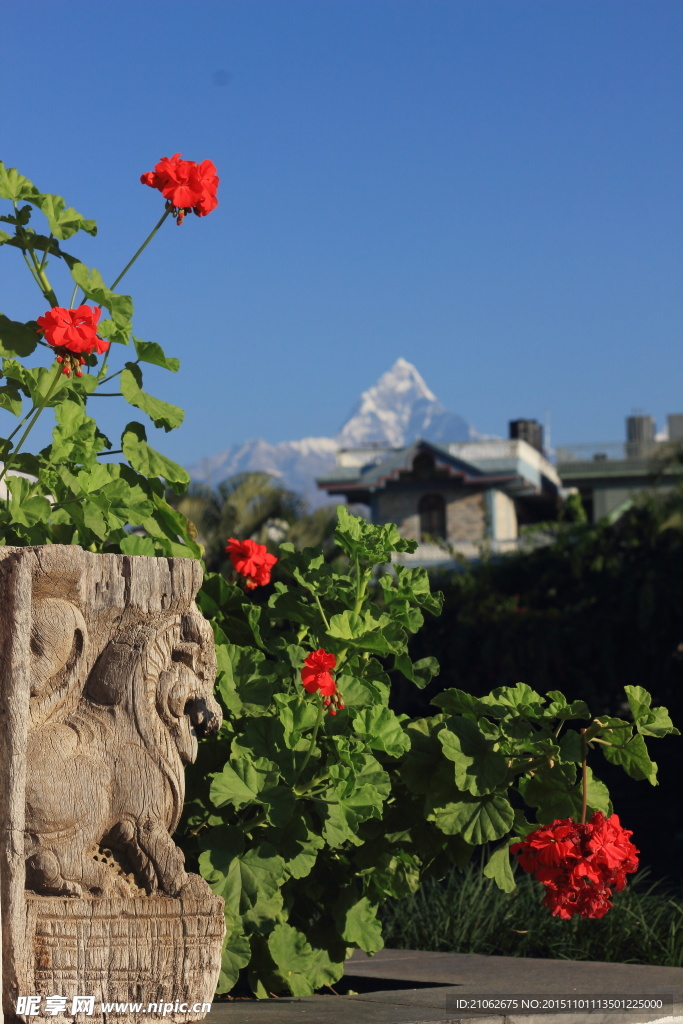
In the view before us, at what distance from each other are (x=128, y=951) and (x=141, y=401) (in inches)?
56.9

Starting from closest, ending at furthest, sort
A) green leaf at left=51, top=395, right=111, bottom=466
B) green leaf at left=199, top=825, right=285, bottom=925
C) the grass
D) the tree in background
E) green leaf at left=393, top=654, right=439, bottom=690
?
1. green leaf at left=199, top=825, right=285, bottom=925
2. green leaf at left=51, top=395, right=111, bottom=466
3. green leaf at left=393, top=654, right=439, bottom=690
4. the grass
5. the tree in background

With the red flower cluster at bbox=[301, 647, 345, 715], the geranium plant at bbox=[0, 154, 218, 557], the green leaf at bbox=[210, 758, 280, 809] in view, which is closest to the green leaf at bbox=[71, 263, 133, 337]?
the geranium plant at bbox=[0, 154, 218, 557]

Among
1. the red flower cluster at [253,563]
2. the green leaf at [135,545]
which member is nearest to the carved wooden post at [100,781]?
the green leaf at [135,545]

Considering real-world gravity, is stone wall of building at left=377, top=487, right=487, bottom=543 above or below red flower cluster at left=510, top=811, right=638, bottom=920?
above

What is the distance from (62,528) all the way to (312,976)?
1.43 meters

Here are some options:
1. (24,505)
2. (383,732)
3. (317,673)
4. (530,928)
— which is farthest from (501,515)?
(24,505)

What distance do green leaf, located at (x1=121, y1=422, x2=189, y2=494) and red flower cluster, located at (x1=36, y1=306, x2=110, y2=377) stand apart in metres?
0.24

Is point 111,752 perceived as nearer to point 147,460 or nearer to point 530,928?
point 147,460

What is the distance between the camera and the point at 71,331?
2877 mm

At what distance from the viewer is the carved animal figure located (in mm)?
2297

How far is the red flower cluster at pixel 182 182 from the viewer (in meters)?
3.05

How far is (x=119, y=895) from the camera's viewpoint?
7.69 ft

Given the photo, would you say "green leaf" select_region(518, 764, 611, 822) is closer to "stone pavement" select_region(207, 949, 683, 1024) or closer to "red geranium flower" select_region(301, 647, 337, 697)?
"stone pavement" select_region(207, 949, 683, 1024)

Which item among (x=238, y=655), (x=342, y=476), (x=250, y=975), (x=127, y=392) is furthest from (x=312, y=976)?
(x=342, y=476)
